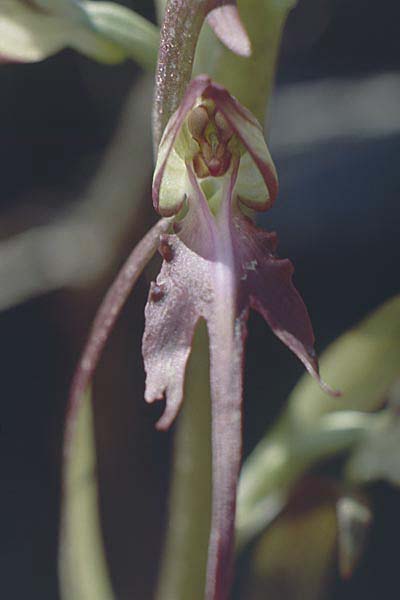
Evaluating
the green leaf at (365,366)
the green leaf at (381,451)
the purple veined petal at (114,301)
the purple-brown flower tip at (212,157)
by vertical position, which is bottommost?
the green leaf at (381,451)

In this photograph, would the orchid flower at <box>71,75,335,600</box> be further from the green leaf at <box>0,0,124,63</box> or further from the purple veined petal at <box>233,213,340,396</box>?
the green leaf at <box>0,0,124,63</box>

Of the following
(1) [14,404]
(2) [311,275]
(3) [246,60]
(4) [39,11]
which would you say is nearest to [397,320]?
(3) [246,60]

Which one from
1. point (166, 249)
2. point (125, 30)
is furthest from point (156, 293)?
point (125, 30)

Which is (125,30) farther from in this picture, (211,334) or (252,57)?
(211,334)

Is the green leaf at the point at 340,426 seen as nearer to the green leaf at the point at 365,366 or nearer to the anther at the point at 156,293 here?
the green leaf at the point at 365,366

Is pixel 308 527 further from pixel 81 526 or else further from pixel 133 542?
pixel 133 542

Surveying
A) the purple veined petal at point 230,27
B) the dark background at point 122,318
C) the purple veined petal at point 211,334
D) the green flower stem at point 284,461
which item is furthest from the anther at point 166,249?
the dark background at point 122,318

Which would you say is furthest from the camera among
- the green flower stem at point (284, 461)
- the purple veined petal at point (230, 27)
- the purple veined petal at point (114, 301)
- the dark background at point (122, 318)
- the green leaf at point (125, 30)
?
the dark background at point (122, 318)
